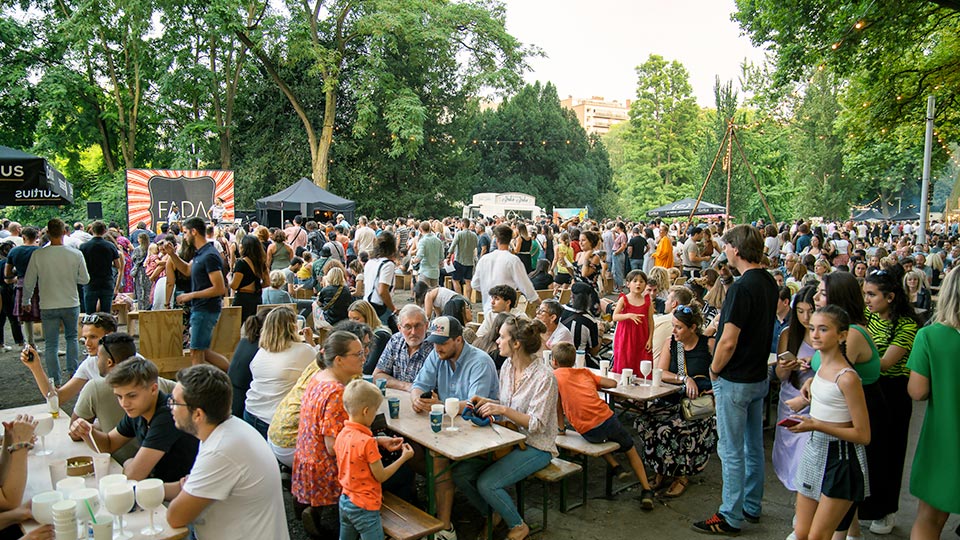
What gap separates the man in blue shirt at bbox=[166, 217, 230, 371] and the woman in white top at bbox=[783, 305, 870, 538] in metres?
4.98

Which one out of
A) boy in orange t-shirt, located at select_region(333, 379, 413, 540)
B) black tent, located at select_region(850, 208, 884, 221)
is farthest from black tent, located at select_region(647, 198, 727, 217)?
boy in orange t-shirt, located at select_region(333, 379, 413, 540)

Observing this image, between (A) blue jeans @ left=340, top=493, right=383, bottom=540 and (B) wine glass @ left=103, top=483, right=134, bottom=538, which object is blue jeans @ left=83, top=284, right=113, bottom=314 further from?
(B) wine glass @ left=103, top=483, right=134, bottom=538

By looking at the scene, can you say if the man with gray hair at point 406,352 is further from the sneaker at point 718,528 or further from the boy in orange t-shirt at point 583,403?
the sneaker at point 718,528

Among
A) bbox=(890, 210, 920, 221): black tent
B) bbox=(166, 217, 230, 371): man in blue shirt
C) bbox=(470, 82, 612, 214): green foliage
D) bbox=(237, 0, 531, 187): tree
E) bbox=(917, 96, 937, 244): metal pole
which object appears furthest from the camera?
bbox=(890, 210, 920, 221): black tent

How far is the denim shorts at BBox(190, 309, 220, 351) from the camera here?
6035mm

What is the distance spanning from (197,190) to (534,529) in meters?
15.6

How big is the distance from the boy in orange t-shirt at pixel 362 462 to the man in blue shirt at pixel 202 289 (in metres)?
3.38

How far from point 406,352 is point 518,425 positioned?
125 cm

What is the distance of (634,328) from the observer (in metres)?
5.50

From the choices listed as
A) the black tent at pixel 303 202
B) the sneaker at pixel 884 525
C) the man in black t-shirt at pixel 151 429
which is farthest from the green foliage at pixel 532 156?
the man in black t-shirt at pixel 151 429

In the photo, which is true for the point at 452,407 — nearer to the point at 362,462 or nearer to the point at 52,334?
the point at 362,462

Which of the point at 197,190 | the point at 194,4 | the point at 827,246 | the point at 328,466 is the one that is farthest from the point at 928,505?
the point at 194,4

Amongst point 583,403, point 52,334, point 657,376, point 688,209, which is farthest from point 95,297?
point 688,209

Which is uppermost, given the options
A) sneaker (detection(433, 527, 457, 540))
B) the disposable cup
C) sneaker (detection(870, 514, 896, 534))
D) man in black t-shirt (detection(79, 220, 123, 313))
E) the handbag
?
man in black t-shirt (detection(79, 220, 123, 313))
